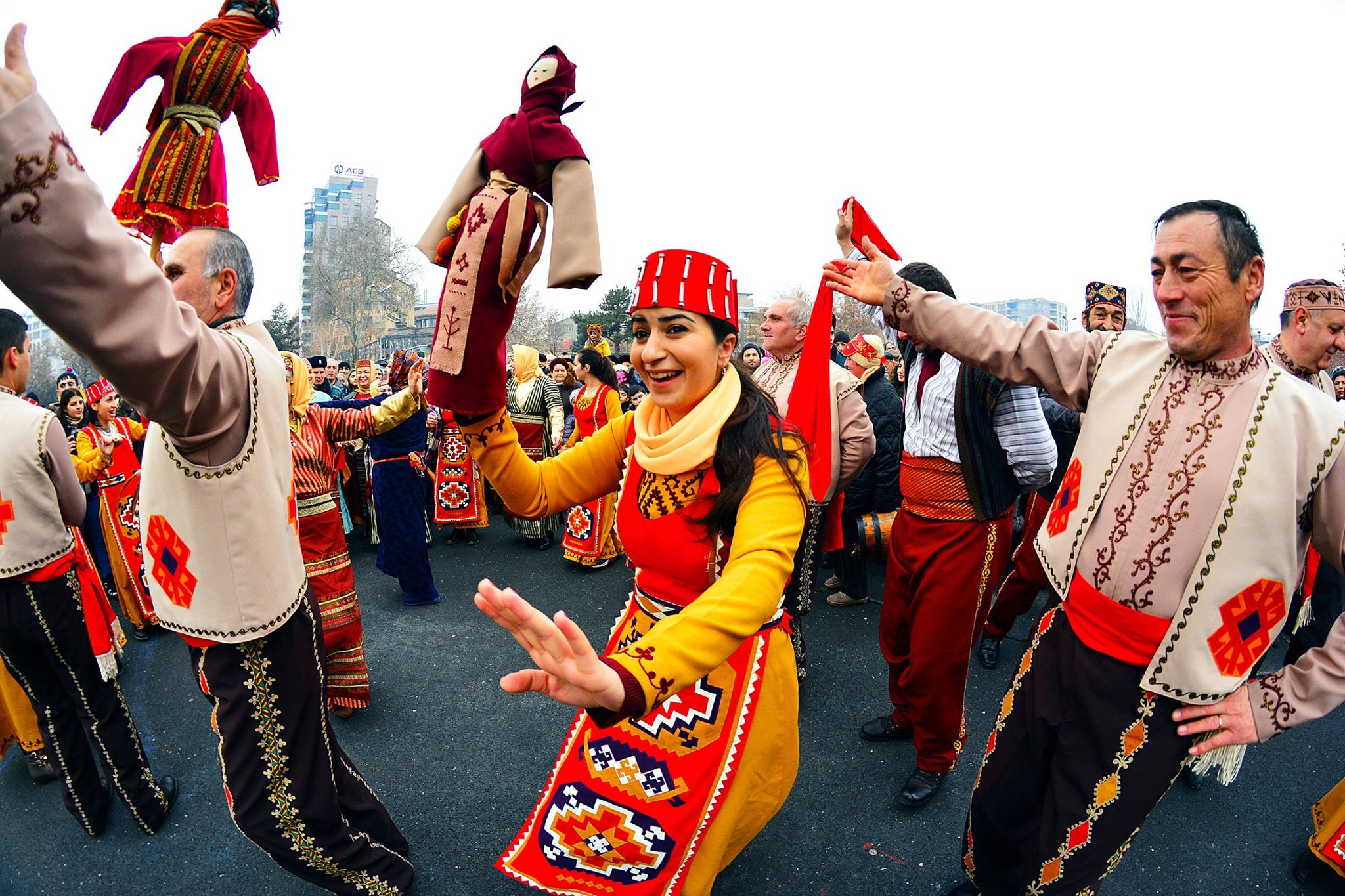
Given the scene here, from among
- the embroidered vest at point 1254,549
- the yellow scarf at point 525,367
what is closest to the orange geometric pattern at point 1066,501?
the embroidered vest at point 1254,549

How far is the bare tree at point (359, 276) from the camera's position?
31.9m

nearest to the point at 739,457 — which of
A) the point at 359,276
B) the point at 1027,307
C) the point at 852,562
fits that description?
the point at 852,562

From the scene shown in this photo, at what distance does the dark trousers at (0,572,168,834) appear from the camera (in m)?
2.76

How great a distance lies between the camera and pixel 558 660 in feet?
3.93

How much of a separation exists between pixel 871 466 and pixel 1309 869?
3.46m

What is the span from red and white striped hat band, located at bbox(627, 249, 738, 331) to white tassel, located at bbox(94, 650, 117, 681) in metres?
2.86

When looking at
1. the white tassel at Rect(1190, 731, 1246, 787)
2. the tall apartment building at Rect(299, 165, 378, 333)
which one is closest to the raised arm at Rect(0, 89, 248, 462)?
the white tassel at Rect(1190, 731, 1246, 787)

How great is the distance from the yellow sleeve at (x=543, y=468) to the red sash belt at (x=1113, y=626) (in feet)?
4.88

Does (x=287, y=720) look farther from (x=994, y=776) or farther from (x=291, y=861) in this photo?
(x=994, y=776)

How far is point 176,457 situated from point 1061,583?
260 centimetres

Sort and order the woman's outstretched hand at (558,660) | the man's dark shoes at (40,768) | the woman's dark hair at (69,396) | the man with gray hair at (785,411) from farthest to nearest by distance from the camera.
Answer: the woman's dark hair at (69,396)
the man with gray hair at (785,411)
the man's dark shoes at (40,768)
the woman's outstretched hand at (558,660)

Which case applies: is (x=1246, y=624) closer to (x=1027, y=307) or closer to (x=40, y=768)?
(x=40, y=768)

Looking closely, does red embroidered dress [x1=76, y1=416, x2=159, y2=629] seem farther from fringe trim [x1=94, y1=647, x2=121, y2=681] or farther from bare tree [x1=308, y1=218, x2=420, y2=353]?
bare tree [x1=308, y1=218, x2=420, y2=353]

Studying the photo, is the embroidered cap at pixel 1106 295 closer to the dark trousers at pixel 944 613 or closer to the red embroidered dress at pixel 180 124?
the dark trousers at pixel 944 613
